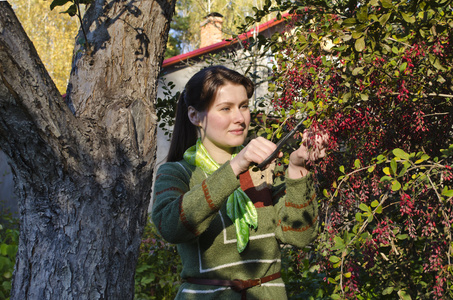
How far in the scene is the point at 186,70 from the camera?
11250 mm

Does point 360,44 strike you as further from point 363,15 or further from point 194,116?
point 194,116

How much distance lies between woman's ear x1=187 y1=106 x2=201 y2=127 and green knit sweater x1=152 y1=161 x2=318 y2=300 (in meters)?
0.24

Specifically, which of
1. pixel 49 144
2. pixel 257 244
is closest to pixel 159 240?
pixel 257 244

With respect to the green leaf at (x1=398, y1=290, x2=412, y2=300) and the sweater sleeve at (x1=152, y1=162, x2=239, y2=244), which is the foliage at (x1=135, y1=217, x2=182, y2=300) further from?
the sweater sleeve at (x1=152, y1=162, x2=239, y2=244)

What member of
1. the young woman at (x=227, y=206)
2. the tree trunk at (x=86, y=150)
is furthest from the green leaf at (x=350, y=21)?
the tree trunk at (x=86, y=150)

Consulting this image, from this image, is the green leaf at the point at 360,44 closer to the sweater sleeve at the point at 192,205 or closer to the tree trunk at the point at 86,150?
the sweater sleeve at the point at 192,205

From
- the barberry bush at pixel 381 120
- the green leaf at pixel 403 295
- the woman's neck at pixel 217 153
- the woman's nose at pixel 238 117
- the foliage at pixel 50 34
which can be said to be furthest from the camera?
the foliage at pixel 50 34

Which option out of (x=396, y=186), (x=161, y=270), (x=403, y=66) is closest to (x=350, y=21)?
(x=403, y=66)

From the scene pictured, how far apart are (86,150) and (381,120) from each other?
4.57 feet

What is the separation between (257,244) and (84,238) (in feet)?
2.32

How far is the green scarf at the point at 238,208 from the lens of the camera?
5.87ft

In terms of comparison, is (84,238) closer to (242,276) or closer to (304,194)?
(242,276)

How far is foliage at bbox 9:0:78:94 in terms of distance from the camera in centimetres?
1917

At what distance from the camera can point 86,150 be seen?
1.60 metres
